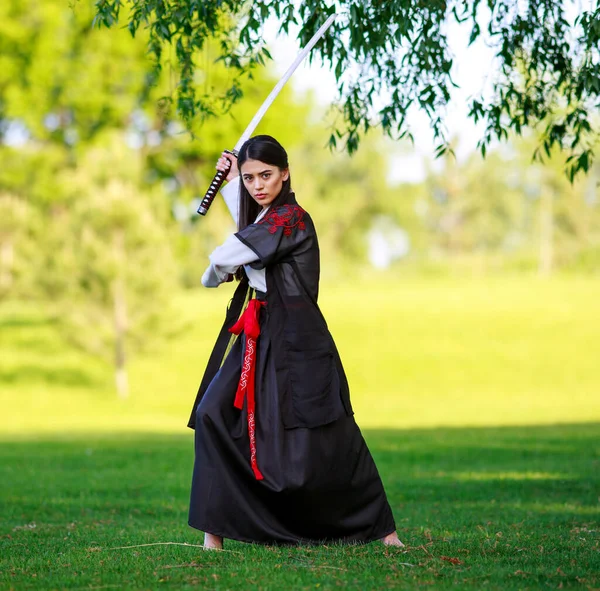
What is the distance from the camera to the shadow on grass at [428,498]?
5.35 m

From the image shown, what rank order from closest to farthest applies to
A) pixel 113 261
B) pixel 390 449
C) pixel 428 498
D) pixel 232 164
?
1. pixel 232 164
2. pixel 428 498
3. pixel 390 449
4. pixel 113 261

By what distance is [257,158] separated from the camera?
219 inches

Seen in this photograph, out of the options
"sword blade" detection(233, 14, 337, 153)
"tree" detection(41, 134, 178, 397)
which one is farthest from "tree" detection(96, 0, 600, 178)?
"tree" detection(41, 134, 178, 397)

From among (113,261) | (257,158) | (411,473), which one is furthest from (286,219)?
(113,261)

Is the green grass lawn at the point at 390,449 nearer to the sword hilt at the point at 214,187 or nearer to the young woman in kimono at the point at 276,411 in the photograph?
the young woman in kimono at the point at 276,411

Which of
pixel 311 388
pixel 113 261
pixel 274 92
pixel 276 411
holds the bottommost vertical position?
pixel 276 411

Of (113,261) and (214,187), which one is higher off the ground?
(113,261)

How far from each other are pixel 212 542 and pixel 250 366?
1.02 meters

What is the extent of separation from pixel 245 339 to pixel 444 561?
5.29ft

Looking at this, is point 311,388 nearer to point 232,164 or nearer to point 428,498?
point 232,164

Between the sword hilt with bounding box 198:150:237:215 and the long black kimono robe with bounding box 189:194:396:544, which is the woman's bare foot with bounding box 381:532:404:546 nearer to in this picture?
the long black kimono robe with bounding box 189:194:396:544

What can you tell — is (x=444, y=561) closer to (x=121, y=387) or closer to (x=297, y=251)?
(x=297, y=251)

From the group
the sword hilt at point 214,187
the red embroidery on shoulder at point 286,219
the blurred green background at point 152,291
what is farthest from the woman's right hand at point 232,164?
the blurred green background at point 152,291

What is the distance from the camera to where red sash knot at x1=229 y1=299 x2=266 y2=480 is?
5.49m
